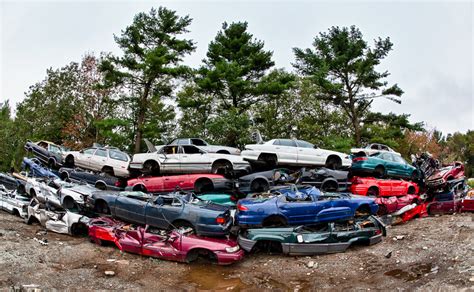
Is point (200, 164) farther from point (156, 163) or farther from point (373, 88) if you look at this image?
point (373, 88)

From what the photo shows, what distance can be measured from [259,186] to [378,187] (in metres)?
5.00

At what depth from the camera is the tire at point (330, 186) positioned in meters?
14.6

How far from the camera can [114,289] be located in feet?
29.7

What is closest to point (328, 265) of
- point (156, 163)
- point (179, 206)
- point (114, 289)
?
point (179, 206)

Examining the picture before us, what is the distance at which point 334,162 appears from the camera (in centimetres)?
1620

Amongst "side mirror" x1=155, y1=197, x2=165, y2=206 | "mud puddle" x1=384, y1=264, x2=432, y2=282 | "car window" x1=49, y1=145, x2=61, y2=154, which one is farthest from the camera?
"car window" x1=49, y1=145, x2=61, y2=154

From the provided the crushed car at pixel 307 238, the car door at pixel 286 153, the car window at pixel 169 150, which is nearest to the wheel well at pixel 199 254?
the crushed car at pixel 307 238

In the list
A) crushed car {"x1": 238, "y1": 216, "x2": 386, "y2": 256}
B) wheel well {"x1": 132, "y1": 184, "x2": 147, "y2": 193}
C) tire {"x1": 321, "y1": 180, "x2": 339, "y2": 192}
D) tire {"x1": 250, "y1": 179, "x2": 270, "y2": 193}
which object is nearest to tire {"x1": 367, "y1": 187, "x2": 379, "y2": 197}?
tire {"x1": 321, "y1": 180, "x2": 339, "y2": 192}

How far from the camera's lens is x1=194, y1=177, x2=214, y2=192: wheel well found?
1489 centimetres

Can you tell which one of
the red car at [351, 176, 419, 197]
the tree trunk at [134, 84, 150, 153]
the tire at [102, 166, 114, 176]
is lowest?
the red car at [351, 176, 419, 197]

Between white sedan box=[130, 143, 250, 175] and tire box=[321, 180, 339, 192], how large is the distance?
3247 mm

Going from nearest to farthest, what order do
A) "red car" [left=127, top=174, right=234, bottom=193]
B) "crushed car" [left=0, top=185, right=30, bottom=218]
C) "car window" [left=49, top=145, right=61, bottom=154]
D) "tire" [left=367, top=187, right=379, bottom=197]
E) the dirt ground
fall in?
the dirt ground
"red car" [left=127, top=174, right=234, bottom=193]
"crushed car" [left=0, top=185, right=30, bottom=218]
"tire" [left=367, top=187, right=379, bottom=197]
"car window" [left=49, top=145, right=61, bottom=154]

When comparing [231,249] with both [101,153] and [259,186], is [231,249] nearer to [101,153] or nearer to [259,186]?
[259,186]

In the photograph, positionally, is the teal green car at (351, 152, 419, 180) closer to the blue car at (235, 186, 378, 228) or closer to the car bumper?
the blue car at (235, 186, 378, 228)
